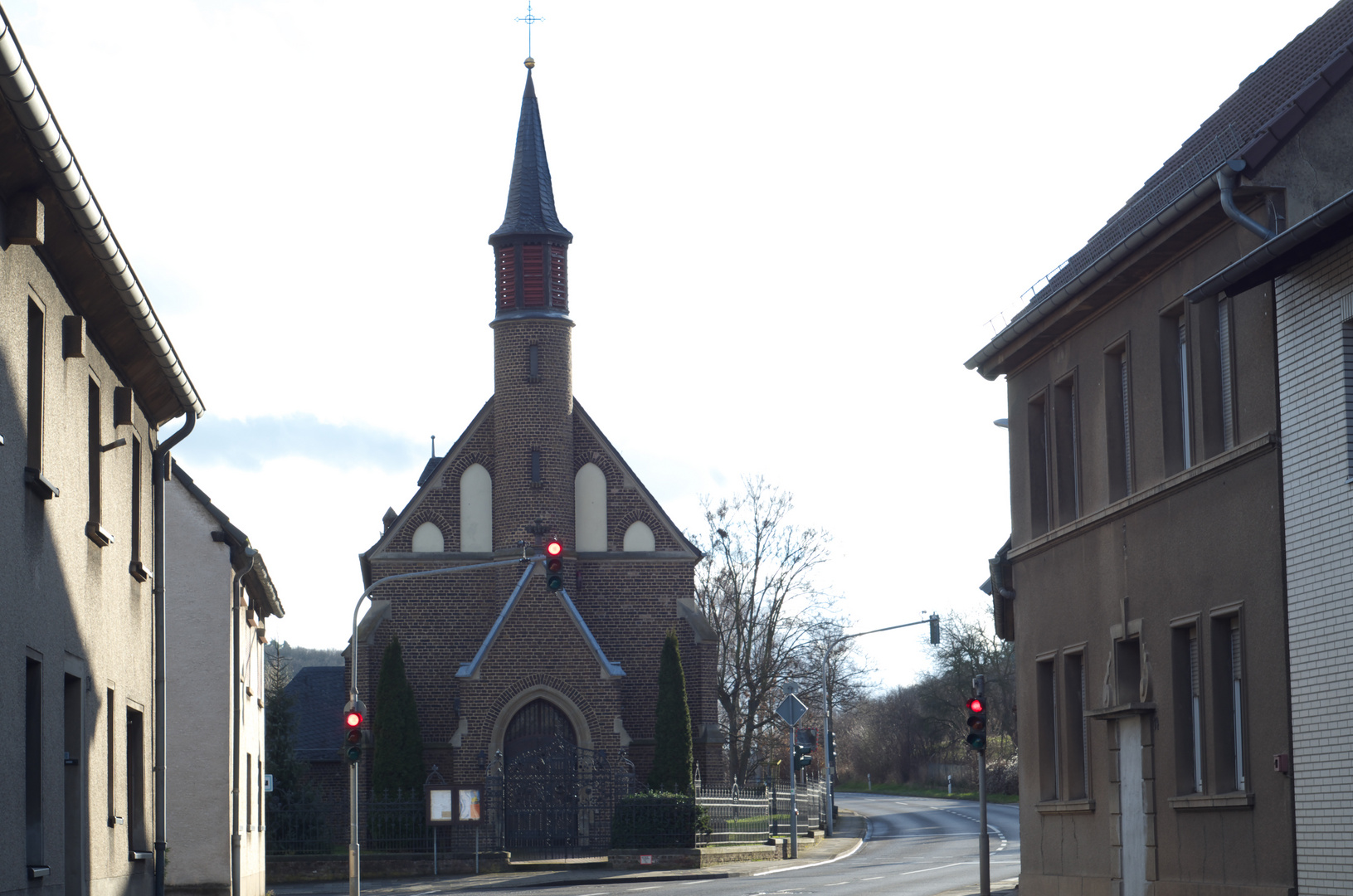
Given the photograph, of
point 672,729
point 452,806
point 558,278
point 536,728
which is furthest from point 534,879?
point 558,278

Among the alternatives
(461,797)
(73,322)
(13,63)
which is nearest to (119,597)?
(73,322)

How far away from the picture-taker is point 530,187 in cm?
4291

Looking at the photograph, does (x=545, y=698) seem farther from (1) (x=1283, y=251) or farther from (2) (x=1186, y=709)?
A: (1) (x=1283, y=251)

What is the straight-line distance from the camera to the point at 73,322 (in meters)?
12.0

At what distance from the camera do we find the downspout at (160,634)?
16.0 meters

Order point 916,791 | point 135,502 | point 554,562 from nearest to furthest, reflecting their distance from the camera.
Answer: point 135,502
point 554,562
point 916,791

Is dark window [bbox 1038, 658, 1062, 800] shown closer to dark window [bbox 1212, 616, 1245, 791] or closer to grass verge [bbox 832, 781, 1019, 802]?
dark window [bbox 1212, 616, 1245, 791]

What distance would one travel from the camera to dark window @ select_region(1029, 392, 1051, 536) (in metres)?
20.0

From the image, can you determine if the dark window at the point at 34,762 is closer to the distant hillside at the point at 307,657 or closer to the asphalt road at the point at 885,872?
the asphalt road at the point at 885,872

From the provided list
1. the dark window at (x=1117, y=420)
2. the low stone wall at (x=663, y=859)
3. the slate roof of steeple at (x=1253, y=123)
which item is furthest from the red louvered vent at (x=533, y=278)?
the dark window at (x=1117, y=420)

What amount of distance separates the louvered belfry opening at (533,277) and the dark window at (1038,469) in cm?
2367

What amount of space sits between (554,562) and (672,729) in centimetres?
1535

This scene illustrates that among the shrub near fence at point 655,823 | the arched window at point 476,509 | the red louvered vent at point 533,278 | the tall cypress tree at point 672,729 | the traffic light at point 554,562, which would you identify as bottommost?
the shrub near fence at point 655,823

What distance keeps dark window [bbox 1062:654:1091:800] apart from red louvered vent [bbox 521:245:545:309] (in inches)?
1014
